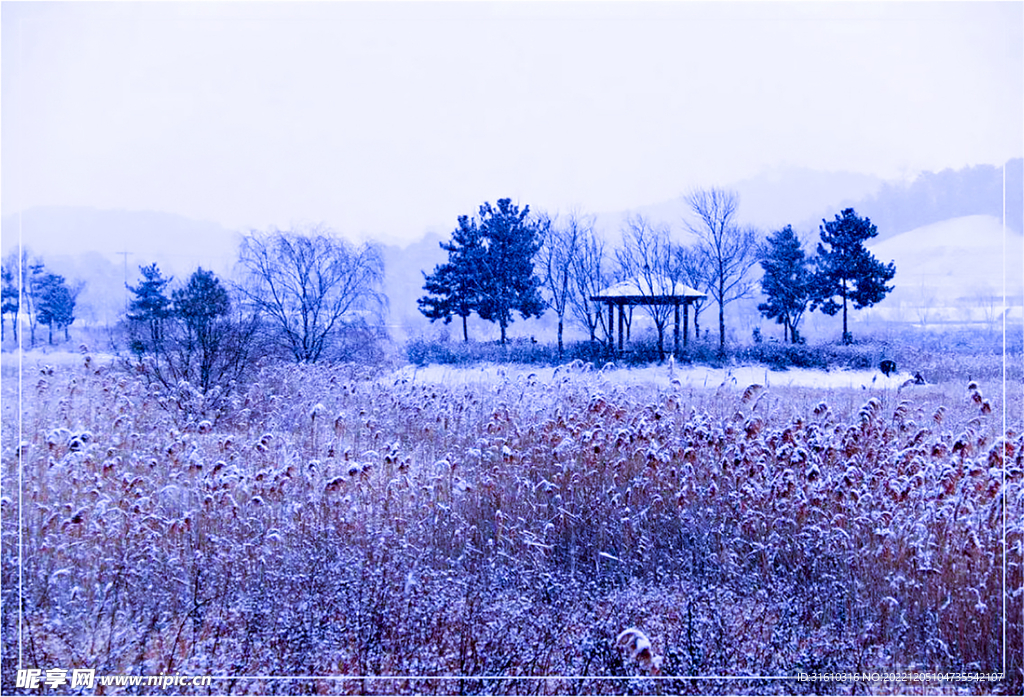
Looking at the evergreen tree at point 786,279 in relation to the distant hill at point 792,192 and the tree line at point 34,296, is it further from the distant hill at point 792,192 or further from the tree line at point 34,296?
the tree line at point 34,296

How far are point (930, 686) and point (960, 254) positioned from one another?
78.0 inches

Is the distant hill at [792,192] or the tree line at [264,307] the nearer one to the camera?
the distant hill at [792,192]

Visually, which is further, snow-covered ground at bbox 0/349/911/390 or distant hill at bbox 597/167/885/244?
snow-covered ground at bbox 0/349/911/390

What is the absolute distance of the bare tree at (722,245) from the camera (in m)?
3.46

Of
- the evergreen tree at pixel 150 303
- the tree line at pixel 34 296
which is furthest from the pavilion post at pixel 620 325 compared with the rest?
the tree line at pixel 34 296

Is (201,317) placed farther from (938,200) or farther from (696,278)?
(938,200)

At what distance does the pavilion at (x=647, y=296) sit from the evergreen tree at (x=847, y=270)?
62 centimetres

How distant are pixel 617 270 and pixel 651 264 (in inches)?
7.0

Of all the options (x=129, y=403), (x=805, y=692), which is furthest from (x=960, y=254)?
(x=129, y=403)

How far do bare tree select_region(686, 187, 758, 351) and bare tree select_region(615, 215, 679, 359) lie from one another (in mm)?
184

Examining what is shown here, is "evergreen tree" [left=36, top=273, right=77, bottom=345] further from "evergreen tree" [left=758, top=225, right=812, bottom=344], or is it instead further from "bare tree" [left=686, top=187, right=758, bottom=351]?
"evergreen tree" [left=758, top=225, right=812, bottom=344]

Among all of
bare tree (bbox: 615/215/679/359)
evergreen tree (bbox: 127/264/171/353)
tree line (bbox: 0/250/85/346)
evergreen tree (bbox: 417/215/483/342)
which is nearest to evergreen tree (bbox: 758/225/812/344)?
bare tree (bbox: 615/215/679/359)

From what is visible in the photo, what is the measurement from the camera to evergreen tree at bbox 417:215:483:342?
11.4 feet

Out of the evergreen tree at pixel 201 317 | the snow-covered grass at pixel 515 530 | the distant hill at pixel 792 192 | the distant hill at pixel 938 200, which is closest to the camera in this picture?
the snow-covered grass at pixel 515 530
